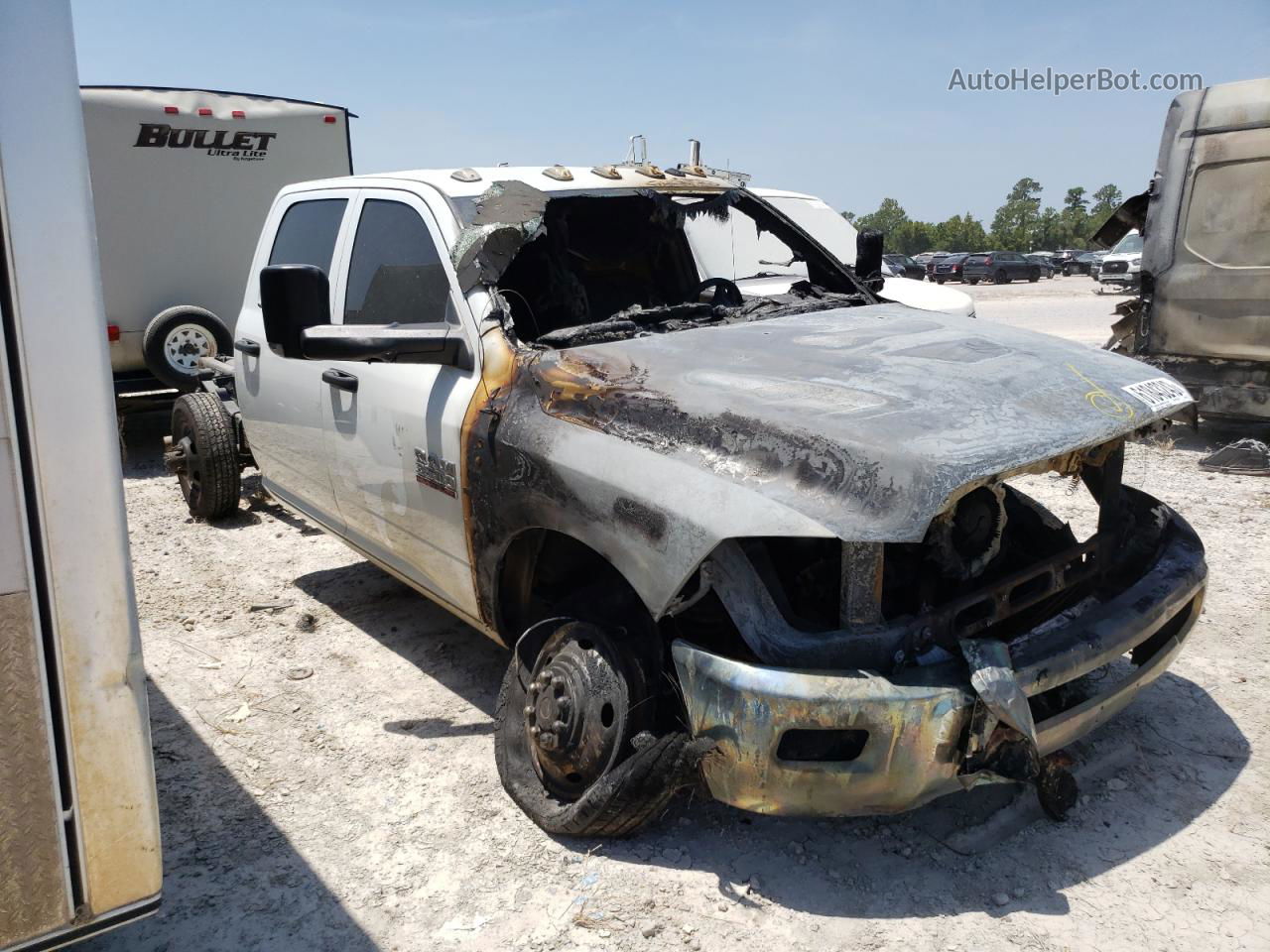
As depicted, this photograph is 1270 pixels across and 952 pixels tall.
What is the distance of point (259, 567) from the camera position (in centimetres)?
556

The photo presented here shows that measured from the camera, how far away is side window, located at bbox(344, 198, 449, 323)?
3.58 m

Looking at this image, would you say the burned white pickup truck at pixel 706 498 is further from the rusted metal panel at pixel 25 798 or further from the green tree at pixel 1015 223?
the green tree at pixel 1015 223

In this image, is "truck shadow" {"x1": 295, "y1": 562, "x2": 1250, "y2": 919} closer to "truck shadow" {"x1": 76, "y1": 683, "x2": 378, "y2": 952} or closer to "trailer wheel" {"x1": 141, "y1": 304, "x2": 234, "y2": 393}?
"truck shadow" {"x1": 76, "y1": 683, "x2": 378, "y2": 952}

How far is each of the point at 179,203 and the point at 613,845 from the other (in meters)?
7.48

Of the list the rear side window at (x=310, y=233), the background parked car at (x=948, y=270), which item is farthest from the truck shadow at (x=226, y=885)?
the background parked car at (x=948, y=270)

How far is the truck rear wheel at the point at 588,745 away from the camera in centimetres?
263

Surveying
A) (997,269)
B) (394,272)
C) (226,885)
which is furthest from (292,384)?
(997,269)

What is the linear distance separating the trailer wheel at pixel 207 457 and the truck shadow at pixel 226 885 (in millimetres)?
3079

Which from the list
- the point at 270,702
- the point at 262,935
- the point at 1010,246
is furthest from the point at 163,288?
the point at 1010,246

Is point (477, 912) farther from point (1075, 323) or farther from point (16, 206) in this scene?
point (1075, 323)

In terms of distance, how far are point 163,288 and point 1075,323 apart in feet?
53.0

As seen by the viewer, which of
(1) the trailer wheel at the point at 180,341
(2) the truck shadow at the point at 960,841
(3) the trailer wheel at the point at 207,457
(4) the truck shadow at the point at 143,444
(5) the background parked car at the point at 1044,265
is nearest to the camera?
(2) the truck shadow at the point at 960,841

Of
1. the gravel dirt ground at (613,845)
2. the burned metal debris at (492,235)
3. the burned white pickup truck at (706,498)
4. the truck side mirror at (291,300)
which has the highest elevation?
the burned metal debris at (492,235)

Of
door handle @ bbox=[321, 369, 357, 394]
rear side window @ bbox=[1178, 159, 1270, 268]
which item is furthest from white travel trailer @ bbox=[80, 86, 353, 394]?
rear side window @ bbox=[1178, 159, 1270, 268]
